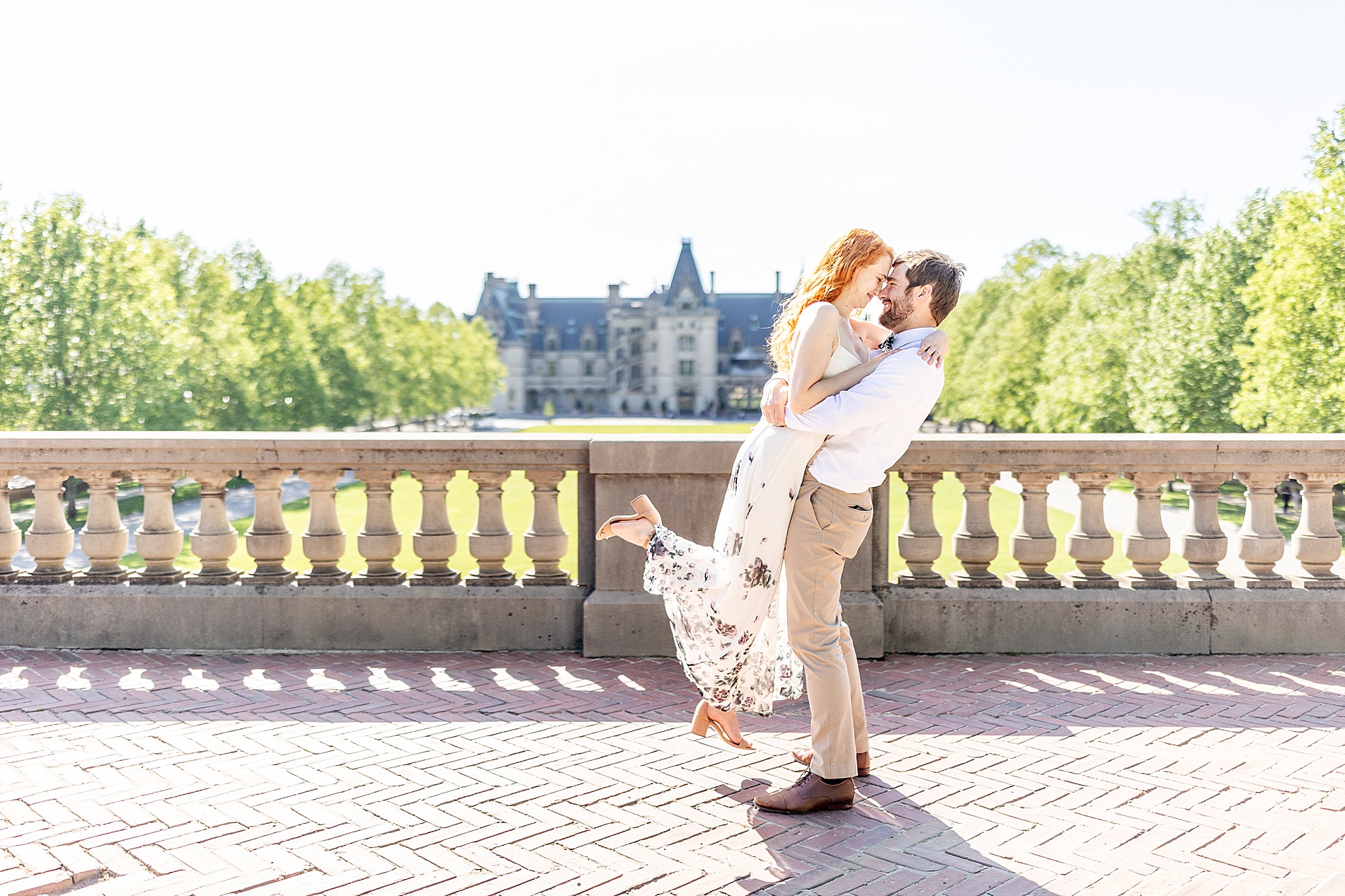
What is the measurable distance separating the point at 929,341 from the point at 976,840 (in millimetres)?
1635

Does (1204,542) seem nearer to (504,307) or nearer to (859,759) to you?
(859,759)

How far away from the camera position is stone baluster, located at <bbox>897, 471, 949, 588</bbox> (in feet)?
18.6

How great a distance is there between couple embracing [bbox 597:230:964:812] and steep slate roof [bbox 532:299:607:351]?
11589cm

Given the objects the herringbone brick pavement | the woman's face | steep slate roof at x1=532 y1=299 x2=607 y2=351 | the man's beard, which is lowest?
the herringbone brick pavement

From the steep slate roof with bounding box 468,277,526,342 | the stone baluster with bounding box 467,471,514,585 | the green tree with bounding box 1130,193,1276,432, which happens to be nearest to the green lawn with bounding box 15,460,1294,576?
the green tree with bounding box 1130,193,1276,432

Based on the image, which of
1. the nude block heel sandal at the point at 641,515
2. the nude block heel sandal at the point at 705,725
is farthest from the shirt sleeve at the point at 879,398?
the nude block heel sandal at the point at 705,725

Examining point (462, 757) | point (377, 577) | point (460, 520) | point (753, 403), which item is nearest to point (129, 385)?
point (460, 520)

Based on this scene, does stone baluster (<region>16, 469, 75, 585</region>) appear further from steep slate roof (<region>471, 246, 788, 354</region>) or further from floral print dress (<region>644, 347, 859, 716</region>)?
steep slate roof (<region>471, 246, 788, 354</region>)

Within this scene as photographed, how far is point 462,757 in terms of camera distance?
408 centimetres

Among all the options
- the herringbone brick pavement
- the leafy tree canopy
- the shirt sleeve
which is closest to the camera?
the herringbone brick pavement

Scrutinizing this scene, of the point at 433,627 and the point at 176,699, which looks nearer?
the point at 176,699

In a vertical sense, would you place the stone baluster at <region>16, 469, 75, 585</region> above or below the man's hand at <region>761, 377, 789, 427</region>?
below

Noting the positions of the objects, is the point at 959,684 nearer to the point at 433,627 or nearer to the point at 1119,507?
the point at 433,627

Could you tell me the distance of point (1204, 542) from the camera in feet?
18.8
